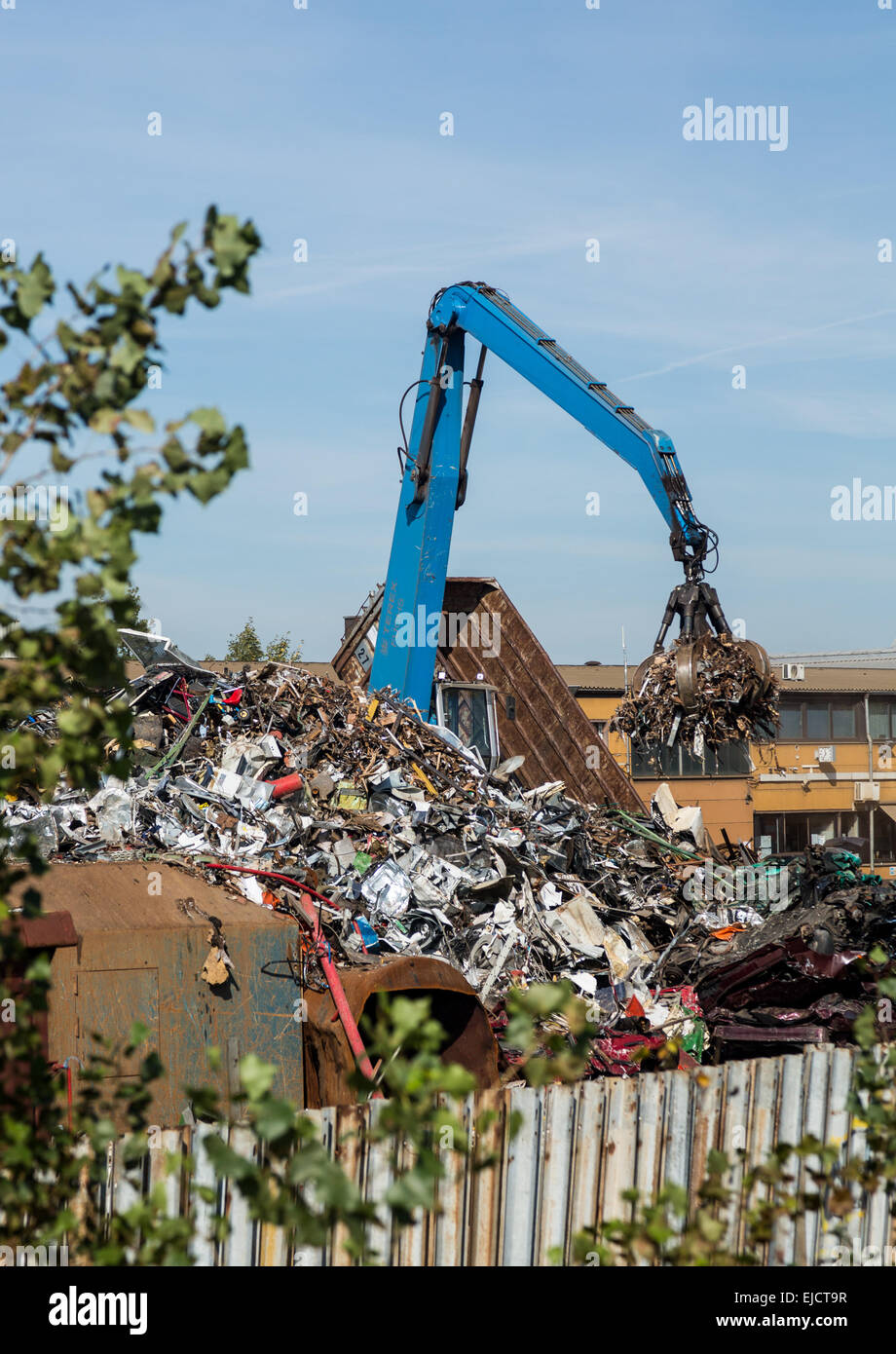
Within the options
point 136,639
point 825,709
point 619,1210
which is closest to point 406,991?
point 619,1210

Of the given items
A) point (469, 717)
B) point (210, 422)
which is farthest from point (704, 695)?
point (210, 422)

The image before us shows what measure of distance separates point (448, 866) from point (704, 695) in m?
2.51

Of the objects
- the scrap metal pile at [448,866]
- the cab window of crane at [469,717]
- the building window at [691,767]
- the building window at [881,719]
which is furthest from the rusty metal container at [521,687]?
the building window at [881,719]

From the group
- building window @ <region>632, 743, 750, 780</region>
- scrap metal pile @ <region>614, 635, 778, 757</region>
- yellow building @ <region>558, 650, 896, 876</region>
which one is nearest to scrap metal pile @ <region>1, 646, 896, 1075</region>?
scrap metal pile @ <region>614, 635, 778, 757</region>

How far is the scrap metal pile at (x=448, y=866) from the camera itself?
27.5 feet

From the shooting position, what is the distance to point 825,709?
3278 centimetres

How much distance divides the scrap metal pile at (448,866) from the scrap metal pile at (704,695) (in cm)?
178

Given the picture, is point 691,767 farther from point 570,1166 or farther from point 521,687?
point 570,1166

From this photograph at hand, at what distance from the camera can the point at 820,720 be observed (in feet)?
107

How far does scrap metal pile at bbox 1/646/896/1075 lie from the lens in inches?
329

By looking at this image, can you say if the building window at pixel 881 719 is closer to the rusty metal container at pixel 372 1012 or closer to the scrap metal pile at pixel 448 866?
the scrap metal pile at pixel 448 866
